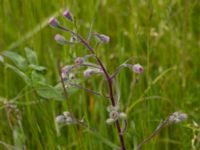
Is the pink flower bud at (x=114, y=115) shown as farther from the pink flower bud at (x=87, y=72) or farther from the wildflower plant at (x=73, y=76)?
the pink flower bud at (x=87, y=72)

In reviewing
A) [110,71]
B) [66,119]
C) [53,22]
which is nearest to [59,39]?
[53,22]

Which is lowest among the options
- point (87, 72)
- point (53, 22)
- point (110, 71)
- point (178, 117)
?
point (178, 117)

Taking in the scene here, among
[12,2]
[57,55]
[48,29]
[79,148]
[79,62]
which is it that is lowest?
[79,148]

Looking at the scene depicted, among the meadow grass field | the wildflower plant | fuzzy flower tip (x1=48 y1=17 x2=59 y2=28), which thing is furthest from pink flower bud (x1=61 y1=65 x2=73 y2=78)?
the meadow grass field

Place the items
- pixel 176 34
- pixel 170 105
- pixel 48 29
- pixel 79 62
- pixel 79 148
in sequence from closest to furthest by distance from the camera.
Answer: pixel 79 62 → pixel 79 148 → pixel 170 105 → pixel 176 34 → pixel 48 29

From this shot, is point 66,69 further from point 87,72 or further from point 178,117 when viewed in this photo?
point 178,117

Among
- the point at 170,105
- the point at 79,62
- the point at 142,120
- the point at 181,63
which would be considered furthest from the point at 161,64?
the point at 79,62

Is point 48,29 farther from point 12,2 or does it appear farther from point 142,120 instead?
point 142,120

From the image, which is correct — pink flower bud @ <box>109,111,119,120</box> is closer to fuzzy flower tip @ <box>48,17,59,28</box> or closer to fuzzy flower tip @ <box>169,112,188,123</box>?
fuzzy flower tip @ <box>169,112,188,123</box>
